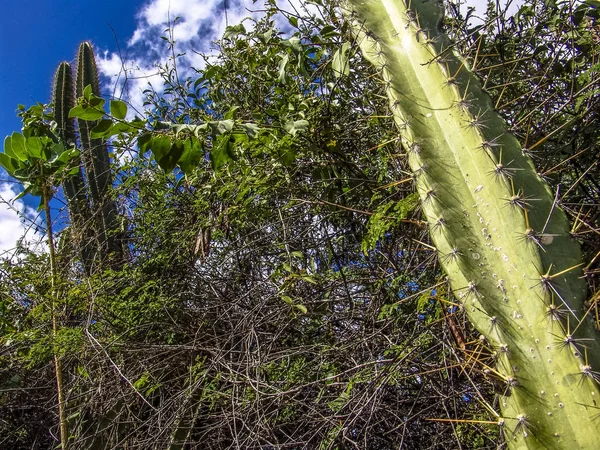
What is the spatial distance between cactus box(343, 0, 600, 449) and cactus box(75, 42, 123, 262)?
1992 mm

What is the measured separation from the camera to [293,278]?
1859mm

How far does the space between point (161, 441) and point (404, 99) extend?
4.76ft

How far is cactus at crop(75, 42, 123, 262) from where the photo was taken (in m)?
3.05

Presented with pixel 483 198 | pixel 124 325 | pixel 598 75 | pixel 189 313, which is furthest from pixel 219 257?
pixel 598 75

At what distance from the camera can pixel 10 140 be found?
6.32ft

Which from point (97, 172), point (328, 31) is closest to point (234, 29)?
point (328, 31)

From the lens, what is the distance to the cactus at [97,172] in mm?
3054

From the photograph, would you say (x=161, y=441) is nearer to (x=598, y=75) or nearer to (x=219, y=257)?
(x=219, y=257)

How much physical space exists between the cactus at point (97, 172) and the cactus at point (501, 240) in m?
1.99

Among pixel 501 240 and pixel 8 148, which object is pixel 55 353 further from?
pixel 501 240

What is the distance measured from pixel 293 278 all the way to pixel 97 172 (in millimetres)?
2888

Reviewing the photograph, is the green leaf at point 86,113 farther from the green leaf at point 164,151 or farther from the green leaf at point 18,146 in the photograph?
the green leaf at point 18,146

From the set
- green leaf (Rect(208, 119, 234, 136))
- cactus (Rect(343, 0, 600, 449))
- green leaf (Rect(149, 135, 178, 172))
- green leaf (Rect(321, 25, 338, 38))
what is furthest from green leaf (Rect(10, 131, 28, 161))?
cactus (Rect(343, 0, 600, 449))

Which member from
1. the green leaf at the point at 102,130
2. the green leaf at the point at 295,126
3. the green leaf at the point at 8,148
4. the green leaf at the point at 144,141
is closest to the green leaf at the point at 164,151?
the green leaf at the point at 144,141
